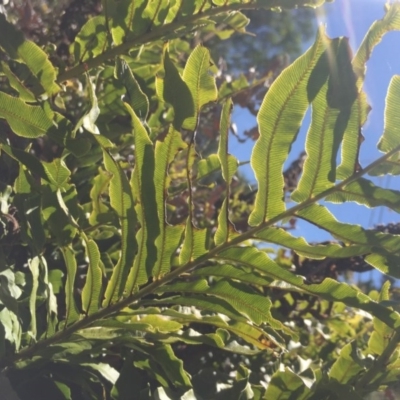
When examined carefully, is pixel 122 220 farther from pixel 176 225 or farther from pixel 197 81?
pixel 197 81

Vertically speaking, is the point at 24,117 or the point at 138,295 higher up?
the point at 24,117

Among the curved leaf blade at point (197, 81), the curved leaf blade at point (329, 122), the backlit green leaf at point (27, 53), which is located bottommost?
the curved leaf blade at point (329, 122)

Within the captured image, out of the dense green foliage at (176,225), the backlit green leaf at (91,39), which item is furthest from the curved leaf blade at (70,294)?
the backlit green leaf at (91,39)

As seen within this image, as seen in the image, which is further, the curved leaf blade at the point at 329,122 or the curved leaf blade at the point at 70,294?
the curved leaf blade at the point at 70,294

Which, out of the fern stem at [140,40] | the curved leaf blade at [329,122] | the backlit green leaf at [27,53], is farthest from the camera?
the fern stem at [140,40]

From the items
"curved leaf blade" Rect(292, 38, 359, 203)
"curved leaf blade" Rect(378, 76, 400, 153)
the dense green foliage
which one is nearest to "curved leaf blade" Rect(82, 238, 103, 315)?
the dense green foliage

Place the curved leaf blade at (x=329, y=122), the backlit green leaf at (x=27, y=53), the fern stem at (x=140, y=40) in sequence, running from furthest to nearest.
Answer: the fern stem at (x=140, y=40) < the backlit green leaf at (x=27, y=53) < the curved leaf blade at (x=329, y=122)

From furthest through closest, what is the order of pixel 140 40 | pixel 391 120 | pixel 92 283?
pixel 140 40
pixel 92 283
pixel 391 120

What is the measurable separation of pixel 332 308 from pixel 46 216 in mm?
836

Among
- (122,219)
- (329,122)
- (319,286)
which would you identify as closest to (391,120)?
(329,122)

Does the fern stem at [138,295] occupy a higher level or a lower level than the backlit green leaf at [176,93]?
lower

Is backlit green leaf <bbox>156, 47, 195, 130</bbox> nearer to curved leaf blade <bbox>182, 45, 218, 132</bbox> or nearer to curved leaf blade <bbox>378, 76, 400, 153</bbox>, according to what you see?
curved leaf blade <bbox>182, 45, 218, 132</bbox>

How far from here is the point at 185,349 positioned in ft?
3.97

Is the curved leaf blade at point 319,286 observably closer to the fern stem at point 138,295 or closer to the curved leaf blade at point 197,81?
the fern stem at point 138,295
